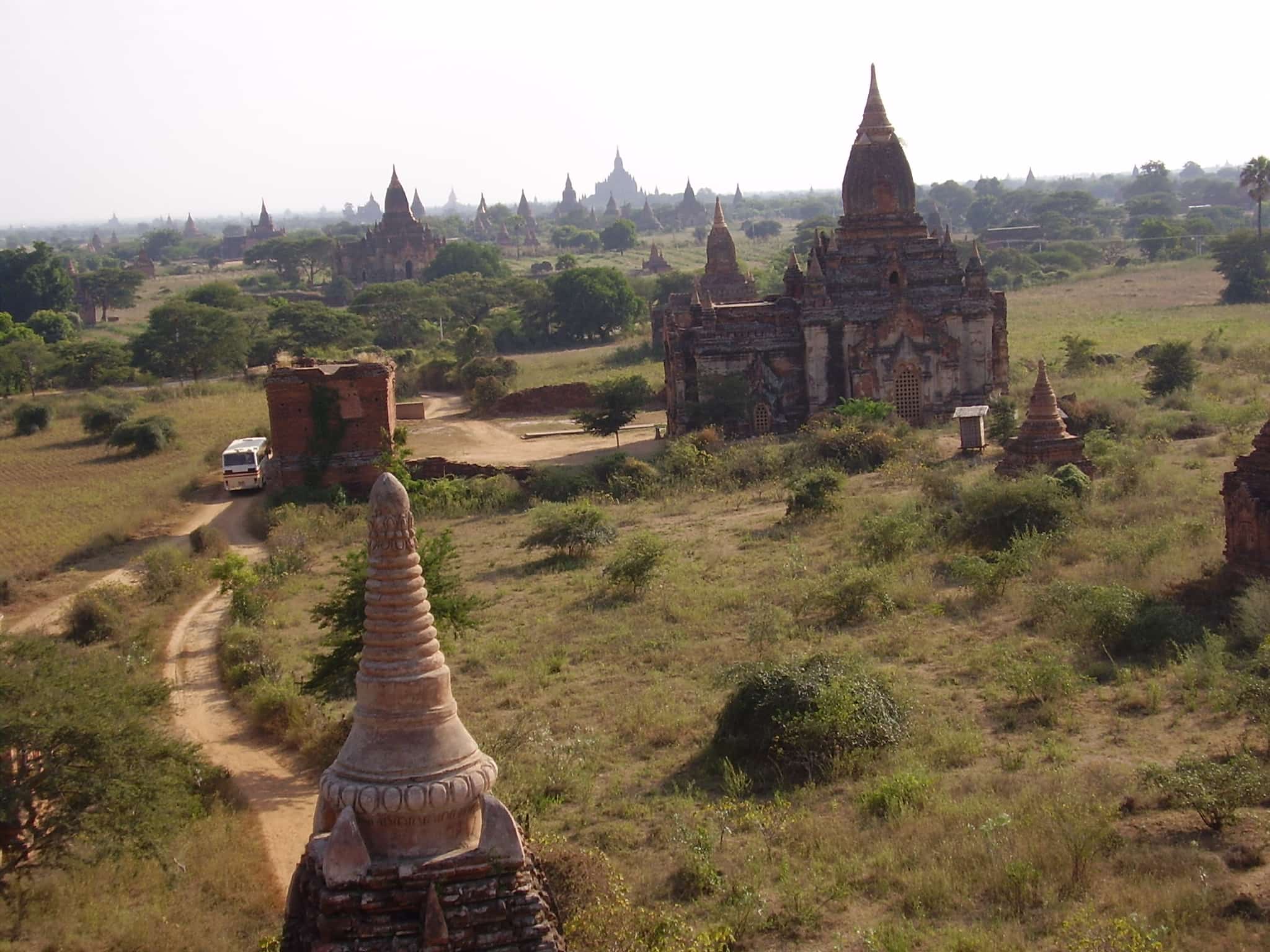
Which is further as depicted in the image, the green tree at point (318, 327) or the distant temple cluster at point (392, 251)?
the distant temple cluster at point (392, 251)

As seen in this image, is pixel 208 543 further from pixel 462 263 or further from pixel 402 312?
pixel 462 263

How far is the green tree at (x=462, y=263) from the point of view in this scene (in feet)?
289

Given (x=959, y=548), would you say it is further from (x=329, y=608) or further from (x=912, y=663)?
(x=329, y=608)

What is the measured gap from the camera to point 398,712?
263 inches

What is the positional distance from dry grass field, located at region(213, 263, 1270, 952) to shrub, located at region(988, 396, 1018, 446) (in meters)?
2.70

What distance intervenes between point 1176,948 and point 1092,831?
141 cm

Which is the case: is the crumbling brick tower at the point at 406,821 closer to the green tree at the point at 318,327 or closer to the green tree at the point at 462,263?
the green tree at the point at 318,327

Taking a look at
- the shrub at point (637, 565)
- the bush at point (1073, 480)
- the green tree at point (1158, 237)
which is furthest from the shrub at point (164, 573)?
the green tree at point (1158, 237)

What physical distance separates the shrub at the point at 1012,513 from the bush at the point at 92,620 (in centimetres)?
1214

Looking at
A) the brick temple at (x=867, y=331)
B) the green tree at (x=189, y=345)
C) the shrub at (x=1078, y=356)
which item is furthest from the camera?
the green tree at (x=189, y=345)

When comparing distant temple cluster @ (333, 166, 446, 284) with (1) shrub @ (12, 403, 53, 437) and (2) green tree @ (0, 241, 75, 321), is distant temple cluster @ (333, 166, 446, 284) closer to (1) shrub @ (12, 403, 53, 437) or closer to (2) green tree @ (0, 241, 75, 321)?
(2) green tree @ (0, 241, 75, 321)

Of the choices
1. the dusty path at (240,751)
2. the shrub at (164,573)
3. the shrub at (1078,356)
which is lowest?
the dusty path at (240,751)

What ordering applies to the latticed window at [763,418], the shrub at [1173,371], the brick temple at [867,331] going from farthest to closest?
the latticed window at [763,418] → the brick temple at [867,331] → the shrub at [1173,371]

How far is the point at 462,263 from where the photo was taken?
88.6m
